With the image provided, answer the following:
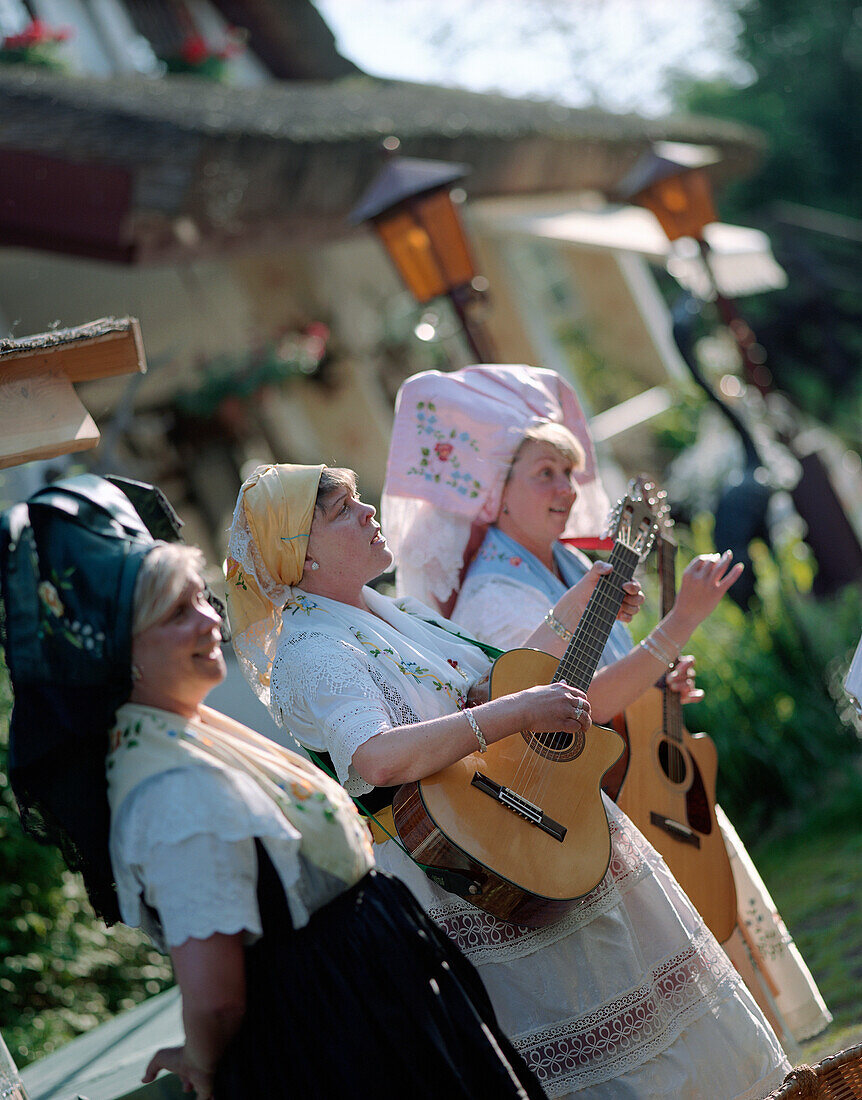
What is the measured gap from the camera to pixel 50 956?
419 centimetres

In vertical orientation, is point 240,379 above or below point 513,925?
above

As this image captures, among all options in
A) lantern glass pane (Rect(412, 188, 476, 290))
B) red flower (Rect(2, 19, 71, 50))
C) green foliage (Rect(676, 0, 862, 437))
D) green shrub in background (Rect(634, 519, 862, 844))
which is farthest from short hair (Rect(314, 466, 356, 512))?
green foliage (Rect(676, 0, 862, 437))

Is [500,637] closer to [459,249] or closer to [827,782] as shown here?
[459,249]

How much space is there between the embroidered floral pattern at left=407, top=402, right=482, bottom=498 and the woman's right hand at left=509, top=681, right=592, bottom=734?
908mm

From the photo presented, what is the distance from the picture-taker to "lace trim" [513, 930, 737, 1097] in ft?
7.28

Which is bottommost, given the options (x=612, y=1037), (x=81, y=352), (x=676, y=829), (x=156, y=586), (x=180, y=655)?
(x=612, y=1037)

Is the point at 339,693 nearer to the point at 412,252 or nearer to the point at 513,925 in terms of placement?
the point at 513,925

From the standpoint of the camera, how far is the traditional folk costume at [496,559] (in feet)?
9.57

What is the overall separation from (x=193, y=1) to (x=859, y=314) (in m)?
9.77

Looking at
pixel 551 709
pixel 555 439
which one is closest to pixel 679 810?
pixel 551 709

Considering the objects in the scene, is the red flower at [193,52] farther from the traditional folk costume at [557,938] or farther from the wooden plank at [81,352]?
the traditional folk costume at [557,938]

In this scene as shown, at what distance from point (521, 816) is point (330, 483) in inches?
30.7

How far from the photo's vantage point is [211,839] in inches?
65.8

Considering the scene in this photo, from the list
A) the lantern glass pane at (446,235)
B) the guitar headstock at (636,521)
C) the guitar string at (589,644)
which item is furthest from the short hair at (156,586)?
the lantern glass pane at (446,235)
